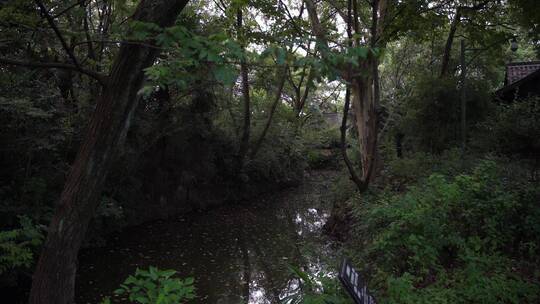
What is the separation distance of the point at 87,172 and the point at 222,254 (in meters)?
6.92

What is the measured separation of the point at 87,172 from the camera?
3.49 m

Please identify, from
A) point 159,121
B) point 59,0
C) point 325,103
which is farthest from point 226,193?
point 325,103

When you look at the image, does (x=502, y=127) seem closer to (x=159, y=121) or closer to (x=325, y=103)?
(x=159, y=121)

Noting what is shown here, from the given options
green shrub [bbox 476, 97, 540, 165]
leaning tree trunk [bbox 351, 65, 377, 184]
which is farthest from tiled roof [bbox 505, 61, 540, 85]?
leaning tree trunk [bbox 351, 65, 377, 184]

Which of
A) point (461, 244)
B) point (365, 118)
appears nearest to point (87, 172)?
point (461, 244)

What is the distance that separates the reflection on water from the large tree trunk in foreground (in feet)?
13.6

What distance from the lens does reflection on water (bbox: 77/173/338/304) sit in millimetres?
7879

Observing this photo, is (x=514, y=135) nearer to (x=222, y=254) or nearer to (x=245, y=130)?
(x=222, y=254)

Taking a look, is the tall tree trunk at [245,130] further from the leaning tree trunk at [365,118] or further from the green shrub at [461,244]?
the green shrub at [461,244]

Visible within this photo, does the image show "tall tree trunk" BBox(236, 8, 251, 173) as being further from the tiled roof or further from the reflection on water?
the tiled roof

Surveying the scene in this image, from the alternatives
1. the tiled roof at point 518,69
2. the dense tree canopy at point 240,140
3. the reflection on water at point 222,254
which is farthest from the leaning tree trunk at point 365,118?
the tiled roof at point 518,69

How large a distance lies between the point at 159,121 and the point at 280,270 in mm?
6183

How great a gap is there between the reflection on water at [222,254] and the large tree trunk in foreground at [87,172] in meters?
4.15

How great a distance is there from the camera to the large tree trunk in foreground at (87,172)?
349cm
